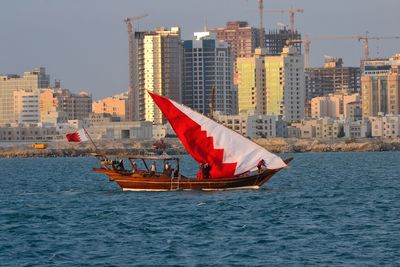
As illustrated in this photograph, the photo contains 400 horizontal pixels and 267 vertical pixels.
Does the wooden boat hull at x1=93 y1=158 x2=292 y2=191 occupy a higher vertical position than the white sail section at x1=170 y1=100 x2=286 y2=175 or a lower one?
lower

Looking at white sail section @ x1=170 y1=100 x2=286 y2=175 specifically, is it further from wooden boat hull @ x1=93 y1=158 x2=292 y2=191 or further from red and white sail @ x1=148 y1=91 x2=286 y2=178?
wooden boat hull @ x1=93 y1=158 x2=292 y2=191

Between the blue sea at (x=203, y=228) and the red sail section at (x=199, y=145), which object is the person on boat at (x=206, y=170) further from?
the blue sea at (x=203, y=228)

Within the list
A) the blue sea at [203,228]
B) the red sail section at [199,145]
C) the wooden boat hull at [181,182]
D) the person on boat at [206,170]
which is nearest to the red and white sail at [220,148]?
the red sail section at [199,145]

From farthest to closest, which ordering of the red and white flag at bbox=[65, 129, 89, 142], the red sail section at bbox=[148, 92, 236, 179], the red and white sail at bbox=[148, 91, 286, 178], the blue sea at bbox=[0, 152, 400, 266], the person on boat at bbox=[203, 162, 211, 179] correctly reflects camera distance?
1. the red and white flag at bbox=[65, 129, 89, 142]
2. the person on boat at bbox=[203, 162, 211, 179]
3. the red sail section at bbox=[148, 92, 236, 179]
4. the red and white sail at bbox=[148, 91, 286, 178]
5. the blue sea at bbox=[0, 152, 400, 266]

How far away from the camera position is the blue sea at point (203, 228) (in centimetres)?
3959

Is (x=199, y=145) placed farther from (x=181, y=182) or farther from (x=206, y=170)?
(x=181, y=182)

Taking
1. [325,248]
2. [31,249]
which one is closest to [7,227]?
[31,249]

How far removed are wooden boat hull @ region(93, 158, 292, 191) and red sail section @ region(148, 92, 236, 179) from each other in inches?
26.6

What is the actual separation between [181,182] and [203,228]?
1723 cm

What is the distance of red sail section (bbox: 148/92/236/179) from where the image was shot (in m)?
65.0

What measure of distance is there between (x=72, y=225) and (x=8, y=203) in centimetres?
1593

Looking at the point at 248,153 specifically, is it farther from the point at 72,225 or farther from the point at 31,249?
the point at 31,249

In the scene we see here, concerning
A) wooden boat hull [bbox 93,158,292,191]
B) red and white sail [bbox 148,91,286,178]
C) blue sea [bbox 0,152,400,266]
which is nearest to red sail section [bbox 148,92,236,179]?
red and white sail [bbox 148,91,286,178]

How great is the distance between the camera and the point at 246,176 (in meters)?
65.8
